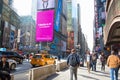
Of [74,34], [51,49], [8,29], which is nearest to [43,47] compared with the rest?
[51,49]

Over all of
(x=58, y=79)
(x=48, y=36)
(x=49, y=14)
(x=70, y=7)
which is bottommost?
(x=58, y=79)

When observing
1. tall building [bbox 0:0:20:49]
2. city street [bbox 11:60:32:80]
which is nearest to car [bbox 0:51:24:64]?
city street [bbox 11:60:32:80]

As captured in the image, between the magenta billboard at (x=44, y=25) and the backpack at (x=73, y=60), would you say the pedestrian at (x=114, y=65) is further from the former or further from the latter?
the magenta billboard at (x=44, y=25)

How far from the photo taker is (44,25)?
98.3 meters

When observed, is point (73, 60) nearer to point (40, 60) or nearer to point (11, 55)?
point (40, 60)

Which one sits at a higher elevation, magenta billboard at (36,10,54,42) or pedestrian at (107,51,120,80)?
magenta billboard at (36,10,54,42)

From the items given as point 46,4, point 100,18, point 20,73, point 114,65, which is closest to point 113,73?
point 114,65

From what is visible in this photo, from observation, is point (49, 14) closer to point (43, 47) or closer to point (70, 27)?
point (43, 47)

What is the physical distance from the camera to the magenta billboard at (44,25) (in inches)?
3807

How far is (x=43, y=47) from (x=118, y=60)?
297ft

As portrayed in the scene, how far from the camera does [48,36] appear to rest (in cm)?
9825

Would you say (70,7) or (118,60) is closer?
(118,60)

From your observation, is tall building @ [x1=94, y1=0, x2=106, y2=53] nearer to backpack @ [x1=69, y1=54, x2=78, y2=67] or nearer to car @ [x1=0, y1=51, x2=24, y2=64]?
car @ [x1=0, y1=51, x2=24, y2=64]

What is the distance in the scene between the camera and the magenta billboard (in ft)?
317
